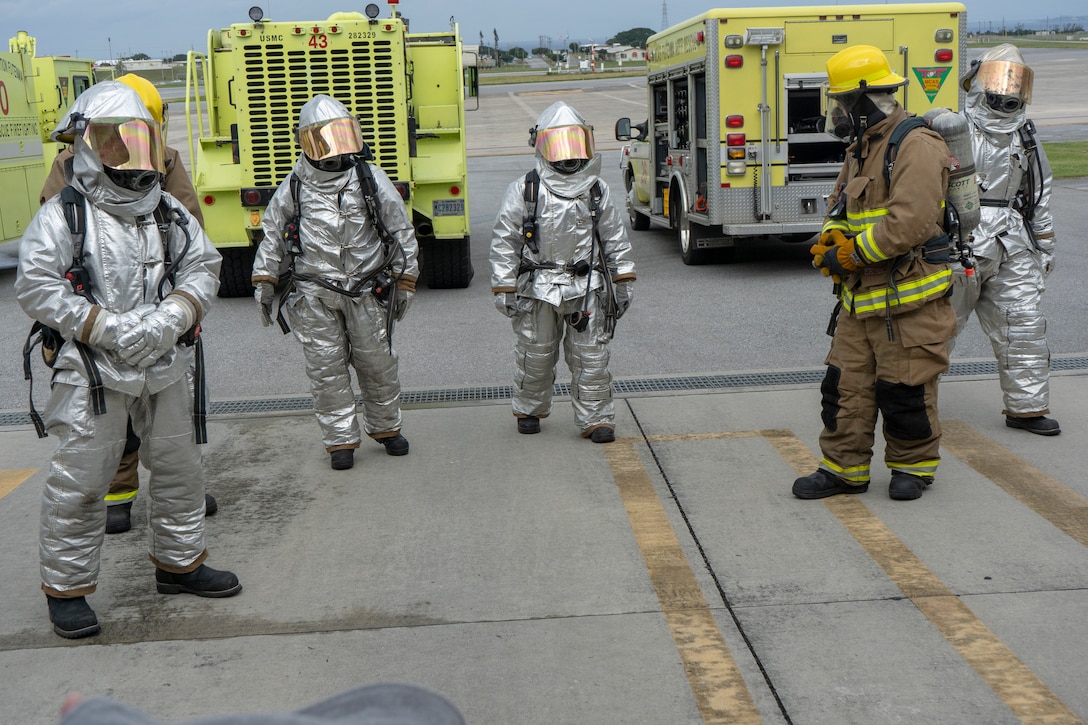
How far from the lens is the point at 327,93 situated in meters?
10.6

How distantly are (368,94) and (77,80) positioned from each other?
705cm

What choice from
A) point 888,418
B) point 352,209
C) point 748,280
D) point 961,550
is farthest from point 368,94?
point 961,550

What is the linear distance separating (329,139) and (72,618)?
2667 millimetres

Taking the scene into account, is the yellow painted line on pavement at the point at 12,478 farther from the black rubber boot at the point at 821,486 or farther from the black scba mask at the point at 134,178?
the black rubber boot at the point at 821,486

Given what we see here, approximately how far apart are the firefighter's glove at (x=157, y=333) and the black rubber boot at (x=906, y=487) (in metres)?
3.08

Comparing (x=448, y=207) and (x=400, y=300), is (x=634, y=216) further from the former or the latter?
(x=400, y=300)

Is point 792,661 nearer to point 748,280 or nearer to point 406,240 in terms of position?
point 406,240

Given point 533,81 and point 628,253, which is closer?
point 628,253

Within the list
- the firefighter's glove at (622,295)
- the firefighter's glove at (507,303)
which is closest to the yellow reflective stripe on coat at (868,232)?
the firefighter's glove at (622,295)

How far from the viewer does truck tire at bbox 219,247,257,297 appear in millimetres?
11055

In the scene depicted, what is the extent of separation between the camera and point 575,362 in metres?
6.39

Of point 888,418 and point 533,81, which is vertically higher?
point 533,81

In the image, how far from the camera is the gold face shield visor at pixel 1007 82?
5.79m

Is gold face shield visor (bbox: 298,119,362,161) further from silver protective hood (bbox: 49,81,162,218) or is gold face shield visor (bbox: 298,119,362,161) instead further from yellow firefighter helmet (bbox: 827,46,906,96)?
yellow firefighter helmet (bbox: 827,46,906,96)
